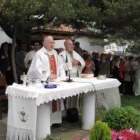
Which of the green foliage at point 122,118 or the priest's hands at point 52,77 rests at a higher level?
the priest's hands at point 52,77

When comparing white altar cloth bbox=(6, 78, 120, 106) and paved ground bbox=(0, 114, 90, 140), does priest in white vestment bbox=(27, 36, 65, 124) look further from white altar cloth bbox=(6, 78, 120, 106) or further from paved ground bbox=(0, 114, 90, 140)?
white altar cloth bbox=(6, 78, 120, 106)

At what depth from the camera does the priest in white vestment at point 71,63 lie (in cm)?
690

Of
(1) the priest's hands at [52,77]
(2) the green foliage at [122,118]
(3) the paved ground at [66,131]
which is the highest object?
(1) the priest's hands at [52,77]

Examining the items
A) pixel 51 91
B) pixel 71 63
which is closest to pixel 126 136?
pixel 51 91

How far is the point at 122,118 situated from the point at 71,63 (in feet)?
7.78

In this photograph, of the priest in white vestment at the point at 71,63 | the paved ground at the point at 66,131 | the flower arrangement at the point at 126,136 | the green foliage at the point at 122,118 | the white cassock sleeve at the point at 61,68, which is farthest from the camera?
the priest in white vestment at the point at 71,63

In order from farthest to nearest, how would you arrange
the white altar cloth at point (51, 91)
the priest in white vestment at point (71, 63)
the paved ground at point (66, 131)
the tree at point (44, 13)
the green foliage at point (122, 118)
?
1. the tree at point (44, 13)
2. the priest in white vestment at point (71, 63)
3. the paved ground at point (66, 131)
4. the green foliage at point (122, 118)
5. the white altar cloth at point (51, 91)

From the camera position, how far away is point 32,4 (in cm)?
723

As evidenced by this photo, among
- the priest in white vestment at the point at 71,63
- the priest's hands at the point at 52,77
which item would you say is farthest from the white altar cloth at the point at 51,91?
the priest in white vestment at the point at 71,63

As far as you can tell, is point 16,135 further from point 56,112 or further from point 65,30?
point 65,30

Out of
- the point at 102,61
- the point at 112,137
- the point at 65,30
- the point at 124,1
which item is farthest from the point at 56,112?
the point at 65,30

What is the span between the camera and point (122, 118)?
199 inches

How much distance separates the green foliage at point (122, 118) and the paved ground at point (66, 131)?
91 centimetres

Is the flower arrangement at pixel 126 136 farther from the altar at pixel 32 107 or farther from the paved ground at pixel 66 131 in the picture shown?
the paved ground at pixel 66 131
